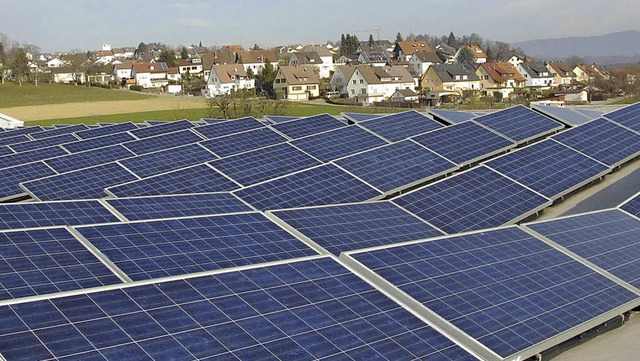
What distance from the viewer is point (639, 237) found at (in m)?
20.4

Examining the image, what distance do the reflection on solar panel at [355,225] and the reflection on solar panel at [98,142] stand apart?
2434cm

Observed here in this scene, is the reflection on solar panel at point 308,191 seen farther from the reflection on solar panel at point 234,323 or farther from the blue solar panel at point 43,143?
the blue solar panel at point 43,143

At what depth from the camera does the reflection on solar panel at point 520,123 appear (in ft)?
A: 118

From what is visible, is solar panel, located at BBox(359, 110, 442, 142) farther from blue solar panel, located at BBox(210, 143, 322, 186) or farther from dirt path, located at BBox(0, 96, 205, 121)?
dirt path, located at BBox(0, 96, 205, 121)

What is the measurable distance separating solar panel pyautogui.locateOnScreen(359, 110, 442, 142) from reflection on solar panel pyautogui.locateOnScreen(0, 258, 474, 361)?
23.9m

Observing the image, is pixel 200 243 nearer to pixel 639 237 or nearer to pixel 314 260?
pixel 314 260

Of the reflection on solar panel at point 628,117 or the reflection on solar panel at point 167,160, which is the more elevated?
the reflection on solar panel at point 628,117

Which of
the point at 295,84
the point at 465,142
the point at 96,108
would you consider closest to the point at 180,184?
the point at 465,142

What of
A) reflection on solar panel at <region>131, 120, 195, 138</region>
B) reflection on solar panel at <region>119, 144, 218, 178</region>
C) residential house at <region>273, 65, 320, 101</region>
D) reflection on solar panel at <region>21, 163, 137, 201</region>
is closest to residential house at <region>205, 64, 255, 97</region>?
residential house at <region>273, 65, 320, 101</region>

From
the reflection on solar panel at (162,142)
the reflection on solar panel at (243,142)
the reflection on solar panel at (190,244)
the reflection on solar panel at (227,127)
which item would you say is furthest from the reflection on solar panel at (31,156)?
the reflection on solar panel at (190,244)

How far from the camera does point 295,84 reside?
134 m

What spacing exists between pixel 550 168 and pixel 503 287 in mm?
15336

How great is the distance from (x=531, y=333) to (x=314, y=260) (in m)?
5.23

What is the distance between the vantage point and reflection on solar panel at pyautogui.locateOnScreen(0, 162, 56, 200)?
3019cm
